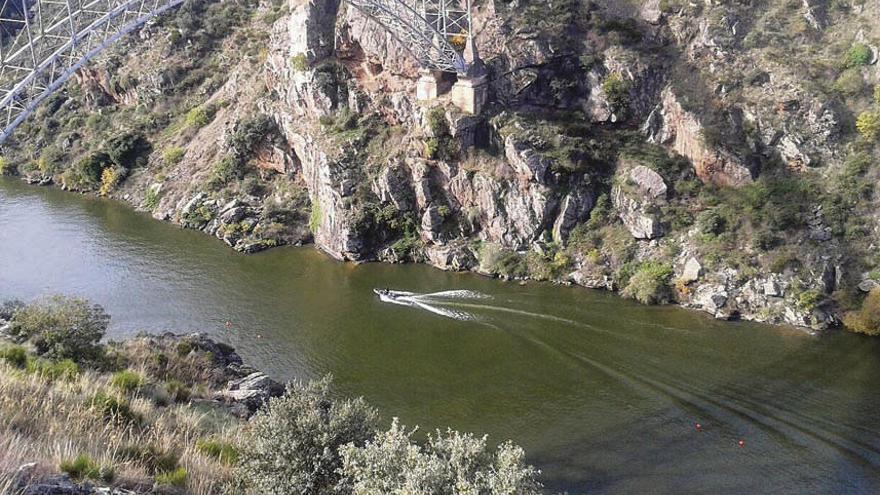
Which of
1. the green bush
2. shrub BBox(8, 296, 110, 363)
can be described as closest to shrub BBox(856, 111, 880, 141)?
shrub BBox(8, 296, 110, 363)

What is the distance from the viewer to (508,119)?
37.5m

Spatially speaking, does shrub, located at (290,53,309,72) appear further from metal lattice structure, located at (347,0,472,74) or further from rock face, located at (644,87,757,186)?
rock face, located at (644,87,757,186)

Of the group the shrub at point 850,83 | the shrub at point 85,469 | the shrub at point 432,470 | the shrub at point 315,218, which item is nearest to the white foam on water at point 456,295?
the shrub at point 315,218

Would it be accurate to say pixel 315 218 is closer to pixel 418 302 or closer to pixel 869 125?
pixel 418 302

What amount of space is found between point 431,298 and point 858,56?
77.6ft

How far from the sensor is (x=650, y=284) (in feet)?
105

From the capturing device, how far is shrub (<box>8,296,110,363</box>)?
68.2ft

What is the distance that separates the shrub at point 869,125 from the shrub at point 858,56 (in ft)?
10.7

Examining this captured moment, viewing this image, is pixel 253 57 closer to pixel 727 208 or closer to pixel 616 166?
pixel 616 166

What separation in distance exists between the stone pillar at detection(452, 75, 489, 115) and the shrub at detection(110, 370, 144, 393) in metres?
23.8

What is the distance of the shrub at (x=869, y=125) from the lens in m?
32.8

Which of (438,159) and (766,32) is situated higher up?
(766,32)

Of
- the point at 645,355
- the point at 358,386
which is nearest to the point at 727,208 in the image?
the point at 645,355

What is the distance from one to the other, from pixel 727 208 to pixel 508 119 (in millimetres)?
11584
